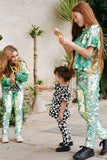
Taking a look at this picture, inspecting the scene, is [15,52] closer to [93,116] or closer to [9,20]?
[93,116]

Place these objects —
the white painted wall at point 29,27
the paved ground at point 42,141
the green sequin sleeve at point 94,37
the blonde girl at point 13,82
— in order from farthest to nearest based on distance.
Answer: the white painted wall at point 29,27
the blonde girl at point 13,82
the paved ground at point 42,141
the green sequin sleeve at point 94,37

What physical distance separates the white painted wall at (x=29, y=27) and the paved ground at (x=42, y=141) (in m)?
1.65

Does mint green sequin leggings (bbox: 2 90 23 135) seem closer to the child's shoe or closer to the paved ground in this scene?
the paved ground

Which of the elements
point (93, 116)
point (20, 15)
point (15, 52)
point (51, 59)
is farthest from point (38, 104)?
point (93, 116)

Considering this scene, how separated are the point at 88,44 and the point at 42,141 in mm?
1567

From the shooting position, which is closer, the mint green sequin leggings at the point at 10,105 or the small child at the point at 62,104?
the small child at the point at 62,104

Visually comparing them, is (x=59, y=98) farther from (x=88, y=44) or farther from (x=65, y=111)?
(x=88, y=44)

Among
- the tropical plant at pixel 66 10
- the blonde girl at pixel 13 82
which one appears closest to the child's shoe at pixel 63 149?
the blonde girl at pixel 13 82

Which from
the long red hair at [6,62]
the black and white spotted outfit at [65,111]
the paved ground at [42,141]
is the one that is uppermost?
the long red hair at [6,62]

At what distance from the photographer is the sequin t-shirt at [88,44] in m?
2.75

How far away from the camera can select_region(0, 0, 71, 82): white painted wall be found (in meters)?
6.18

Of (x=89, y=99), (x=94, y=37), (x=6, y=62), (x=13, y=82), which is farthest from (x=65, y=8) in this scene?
(x=89, y=99)

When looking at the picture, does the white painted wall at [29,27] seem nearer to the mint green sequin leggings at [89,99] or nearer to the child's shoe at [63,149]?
the child's shoe at [63,149]

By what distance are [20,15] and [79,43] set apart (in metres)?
3.86
